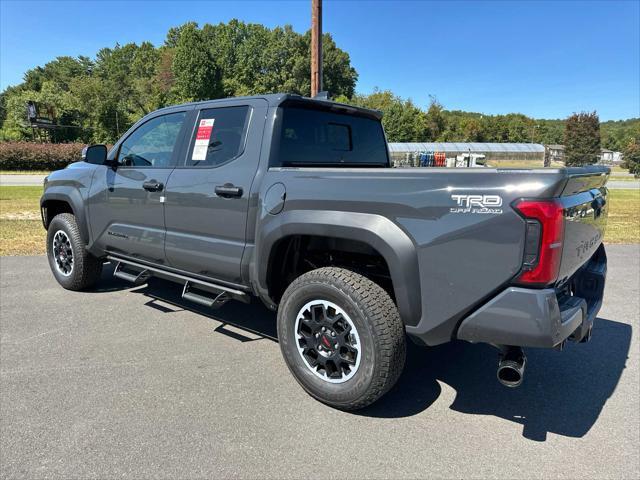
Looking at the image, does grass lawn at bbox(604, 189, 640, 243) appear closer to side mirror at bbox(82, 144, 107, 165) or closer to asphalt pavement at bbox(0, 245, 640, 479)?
asphalt pavement at bbox(0, 245, 640, 479)

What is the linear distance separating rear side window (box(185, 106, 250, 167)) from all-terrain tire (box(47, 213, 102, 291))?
2.03 meters

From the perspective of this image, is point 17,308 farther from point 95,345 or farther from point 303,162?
point 303,162

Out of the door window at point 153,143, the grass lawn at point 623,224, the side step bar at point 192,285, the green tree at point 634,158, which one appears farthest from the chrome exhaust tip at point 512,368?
the green tree at point 634,158

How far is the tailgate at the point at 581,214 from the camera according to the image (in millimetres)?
2219

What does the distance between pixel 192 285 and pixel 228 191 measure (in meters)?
0.97

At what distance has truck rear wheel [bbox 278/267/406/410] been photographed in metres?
2.59

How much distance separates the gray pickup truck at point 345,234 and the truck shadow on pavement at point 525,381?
21.8 inches

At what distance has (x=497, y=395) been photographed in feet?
10.1

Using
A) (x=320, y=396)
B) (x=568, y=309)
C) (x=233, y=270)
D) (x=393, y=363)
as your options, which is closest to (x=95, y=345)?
(x=233, y=270)

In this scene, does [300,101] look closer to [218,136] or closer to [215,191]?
[218,136]

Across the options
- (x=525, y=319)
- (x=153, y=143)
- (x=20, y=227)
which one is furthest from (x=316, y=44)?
(x=525, y=319)

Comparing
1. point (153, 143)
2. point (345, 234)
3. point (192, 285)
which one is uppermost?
point (153, 143)

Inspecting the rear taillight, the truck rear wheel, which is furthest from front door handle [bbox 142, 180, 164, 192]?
the rear taillight

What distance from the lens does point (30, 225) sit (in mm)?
9594
